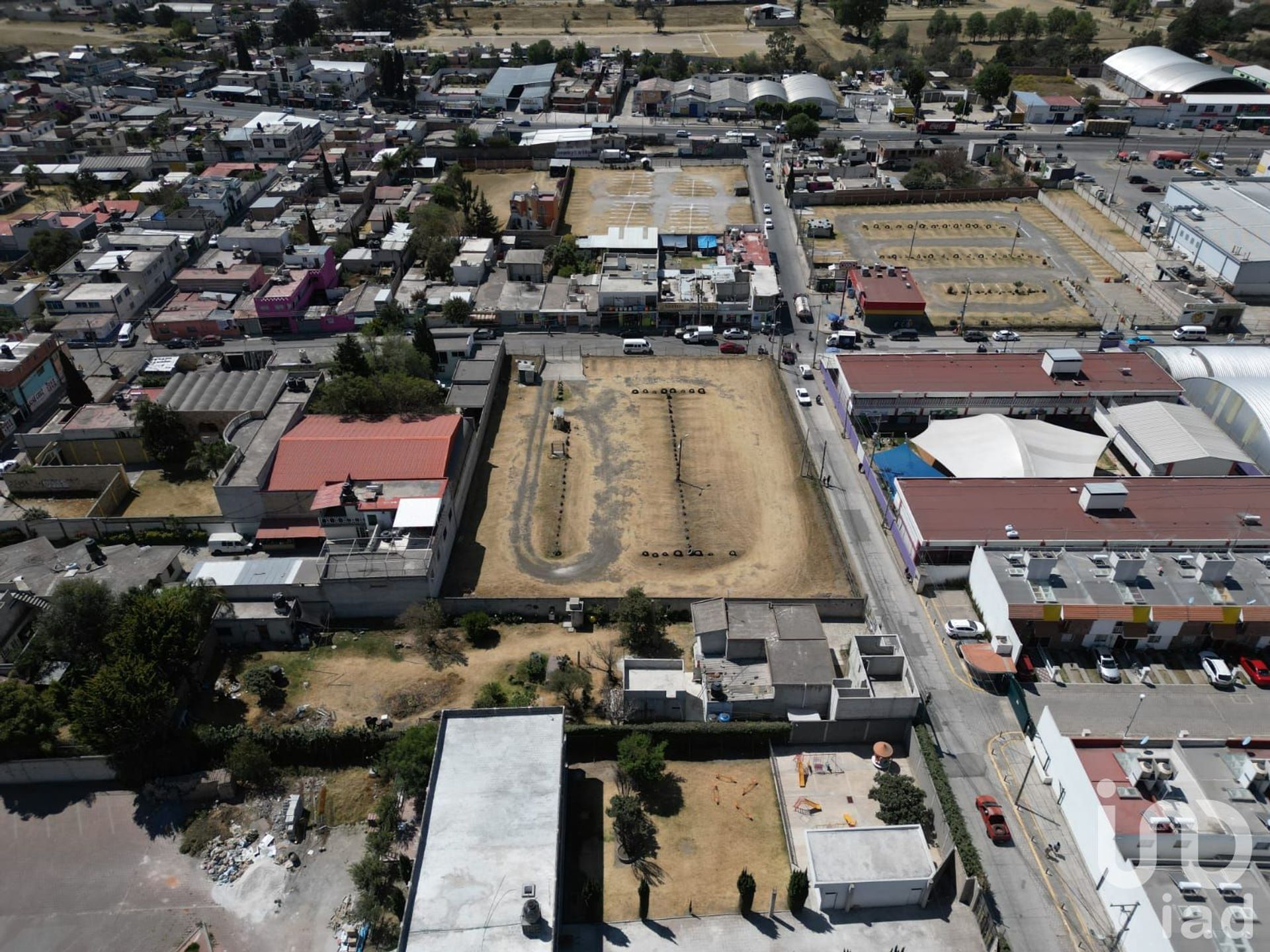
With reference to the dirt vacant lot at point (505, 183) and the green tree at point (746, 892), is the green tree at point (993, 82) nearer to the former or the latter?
the dirt vacant lot at point (505, 183)

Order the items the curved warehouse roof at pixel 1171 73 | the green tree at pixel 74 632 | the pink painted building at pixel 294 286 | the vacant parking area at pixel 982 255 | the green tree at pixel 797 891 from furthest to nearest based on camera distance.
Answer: the curved warehouse roof at pixel 1171 73
the vacant parking area at pixel 982 255
the pink painted building at pixel 294 286
the green tree at pixel 74 632
the green tree at pixel 797 891

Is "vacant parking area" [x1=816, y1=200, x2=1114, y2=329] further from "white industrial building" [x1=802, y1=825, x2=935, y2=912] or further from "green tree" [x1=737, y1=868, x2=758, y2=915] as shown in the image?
"green tree" [x1=737, y1=868, x2=758, y2=915]

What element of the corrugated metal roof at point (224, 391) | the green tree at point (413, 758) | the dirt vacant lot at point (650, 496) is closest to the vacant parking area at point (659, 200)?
Answer: the dirt vacant lot at point (650, 496)

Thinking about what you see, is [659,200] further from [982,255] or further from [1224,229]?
[1224,229]

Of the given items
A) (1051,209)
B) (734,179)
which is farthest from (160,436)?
(1051,209)

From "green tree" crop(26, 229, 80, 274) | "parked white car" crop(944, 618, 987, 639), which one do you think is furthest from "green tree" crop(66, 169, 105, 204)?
"parked white car" crop(944, 618, 987, 639)

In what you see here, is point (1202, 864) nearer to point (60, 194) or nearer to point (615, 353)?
point (615, 353)
